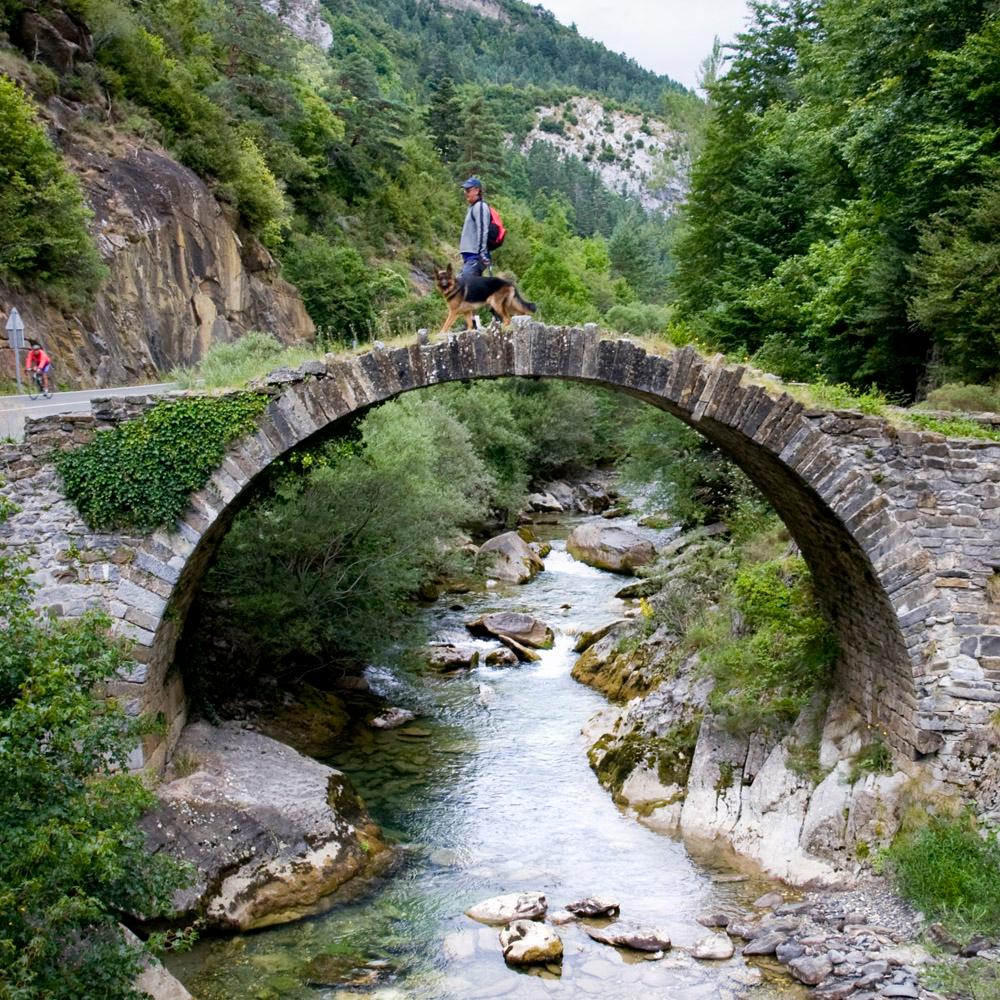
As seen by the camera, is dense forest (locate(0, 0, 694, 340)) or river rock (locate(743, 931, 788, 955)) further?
dense forest (locate(0, 0, 694, 340))

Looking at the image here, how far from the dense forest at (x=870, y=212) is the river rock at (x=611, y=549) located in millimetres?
5409

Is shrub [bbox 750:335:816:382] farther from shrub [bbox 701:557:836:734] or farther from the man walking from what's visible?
the man walking

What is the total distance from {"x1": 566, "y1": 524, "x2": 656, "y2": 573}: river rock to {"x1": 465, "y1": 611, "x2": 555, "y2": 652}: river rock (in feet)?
15.1

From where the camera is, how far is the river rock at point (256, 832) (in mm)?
8516

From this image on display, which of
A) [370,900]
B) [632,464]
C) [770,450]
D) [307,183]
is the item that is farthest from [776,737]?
[307,183]

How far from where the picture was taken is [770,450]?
891cm

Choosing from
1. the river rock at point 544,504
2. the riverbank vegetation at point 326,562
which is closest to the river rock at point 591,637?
the riverbank vegetation at point 326,562

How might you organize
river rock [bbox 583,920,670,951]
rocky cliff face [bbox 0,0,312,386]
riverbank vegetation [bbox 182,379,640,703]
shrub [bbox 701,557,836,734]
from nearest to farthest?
river rock [bbox 583,920,670,951] < shrub [bbox 701,557,836,734] < riverbank vegetation [bbox 182,379,640,703] < rocky cliff face [bbox 0,0,312,386]

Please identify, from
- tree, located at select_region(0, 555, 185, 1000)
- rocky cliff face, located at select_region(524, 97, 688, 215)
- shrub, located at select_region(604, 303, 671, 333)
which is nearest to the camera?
tree, located at select_region(0, 555, 185, 1000)

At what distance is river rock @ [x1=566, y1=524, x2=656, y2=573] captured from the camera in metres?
22.4

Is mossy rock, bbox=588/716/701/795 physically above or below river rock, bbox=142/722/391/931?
above

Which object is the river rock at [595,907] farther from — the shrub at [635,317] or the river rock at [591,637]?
the shrub at [635,317]

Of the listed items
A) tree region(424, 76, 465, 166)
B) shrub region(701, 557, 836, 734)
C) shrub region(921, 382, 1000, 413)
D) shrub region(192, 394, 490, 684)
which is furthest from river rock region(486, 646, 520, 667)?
tree region(424, 76, 465, 166)

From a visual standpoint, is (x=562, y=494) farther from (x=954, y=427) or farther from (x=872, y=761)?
(x=954, y=427)
